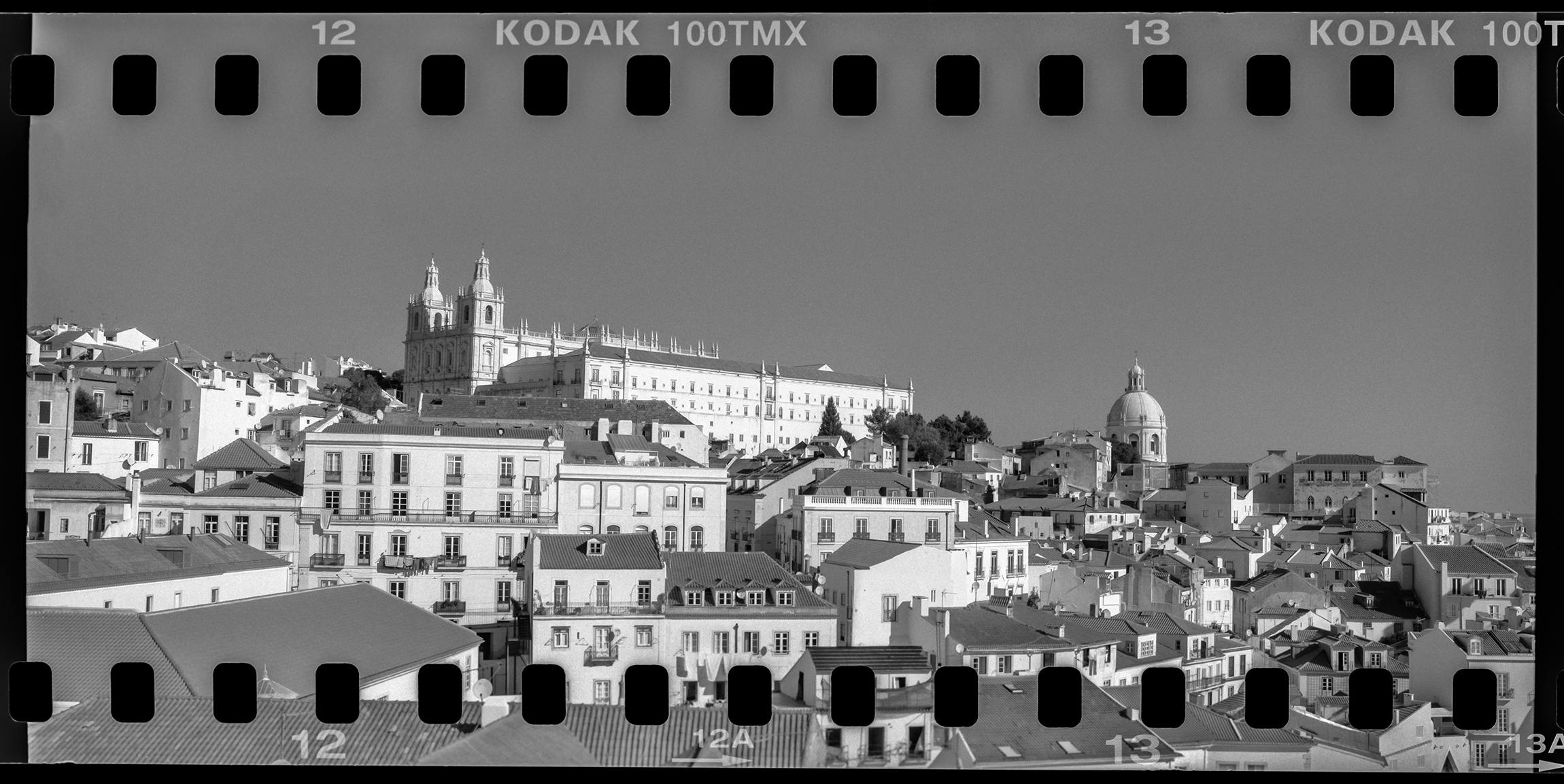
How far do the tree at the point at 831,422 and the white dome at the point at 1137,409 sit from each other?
33.3 metres

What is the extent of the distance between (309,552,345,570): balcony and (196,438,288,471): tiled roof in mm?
2172

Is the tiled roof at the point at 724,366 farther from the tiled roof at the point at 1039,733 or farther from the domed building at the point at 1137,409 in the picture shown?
the tiled roof at the point at 1039,733

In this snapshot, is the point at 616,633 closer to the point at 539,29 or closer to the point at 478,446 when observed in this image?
the point at 478,446

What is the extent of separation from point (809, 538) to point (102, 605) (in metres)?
8.31

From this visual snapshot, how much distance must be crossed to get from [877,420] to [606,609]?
122ft

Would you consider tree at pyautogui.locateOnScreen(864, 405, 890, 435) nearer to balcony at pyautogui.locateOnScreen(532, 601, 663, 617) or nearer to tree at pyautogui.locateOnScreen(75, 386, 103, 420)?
tree at pyautogui.locateOnScreen(75, 386, 103, 420)

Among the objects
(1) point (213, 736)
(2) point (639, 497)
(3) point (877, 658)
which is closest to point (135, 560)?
(1) point (213, 736)

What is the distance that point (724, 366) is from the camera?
50.6 metres

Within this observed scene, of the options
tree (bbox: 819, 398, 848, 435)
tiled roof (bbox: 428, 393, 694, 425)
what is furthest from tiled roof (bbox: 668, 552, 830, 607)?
tree (bbox: 819, 398, 848, 435)

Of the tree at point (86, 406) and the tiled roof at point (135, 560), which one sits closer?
the tiled roof at point (135, 560)

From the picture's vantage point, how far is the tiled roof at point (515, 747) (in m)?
7.42

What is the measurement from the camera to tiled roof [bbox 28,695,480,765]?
681 cm

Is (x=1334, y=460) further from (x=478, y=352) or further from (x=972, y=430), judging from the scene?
(x=478, y=352)

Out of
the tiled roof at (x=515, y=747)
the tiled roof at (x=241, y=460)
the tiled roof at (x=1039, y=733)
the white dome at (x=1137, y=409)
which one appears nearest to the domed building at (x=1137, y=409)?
the white dome at (x=1137, y=409)
